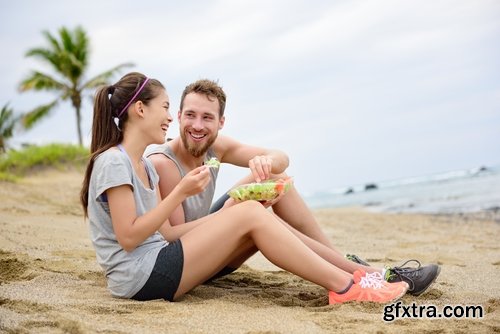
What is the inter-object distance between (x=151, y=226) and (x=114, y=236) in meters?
0.30

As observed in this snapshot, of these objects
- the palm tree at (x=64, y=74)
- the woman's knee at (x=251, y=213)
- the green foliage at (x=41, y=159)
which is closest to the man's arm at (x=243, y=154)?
the woman's knee at (x=251, y=213)

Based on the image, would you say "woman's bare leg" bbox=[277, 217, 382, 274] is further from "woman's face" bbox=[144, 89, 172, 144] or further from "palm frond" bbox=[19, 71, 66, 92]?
"palm frond" bbox=[19, 71, 66, 92]

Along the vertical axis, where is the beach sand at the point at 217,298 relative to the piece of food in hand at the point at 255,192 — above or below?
below

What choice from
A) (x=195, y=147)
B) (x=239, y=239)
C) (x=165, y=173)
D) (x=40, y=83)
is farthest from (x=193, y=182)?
(x=40, y=83)

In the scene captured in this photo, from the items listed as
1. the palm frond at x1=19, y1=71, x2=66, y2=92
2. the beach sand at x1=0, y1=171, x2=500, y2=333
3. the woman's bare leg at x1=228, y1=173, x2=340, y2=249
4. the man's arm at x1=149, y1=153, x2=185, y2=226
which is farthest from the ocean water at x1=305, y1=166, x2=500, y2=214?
the palm frond at x1=19, y1=71, x2=66, y2=92

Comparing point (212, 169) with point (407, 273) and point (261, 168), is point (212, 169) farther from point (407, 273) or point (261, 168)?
point (407, 273)

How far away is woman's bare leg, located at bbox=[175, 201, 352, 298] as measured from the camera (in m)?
3.15

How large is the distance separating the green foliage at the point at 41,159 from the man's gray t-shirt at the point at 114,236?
15.2 meters

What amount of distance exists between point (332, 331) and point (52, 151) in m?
17.6

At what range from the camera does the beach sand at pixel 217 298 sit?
2.71 m

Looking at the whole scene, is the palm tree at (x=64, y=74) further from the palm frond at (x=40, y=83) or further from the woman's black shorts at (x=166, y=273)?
the woman's black shorts at (x=166, y=273)

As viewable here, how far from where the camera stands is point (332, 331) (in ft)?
8.81

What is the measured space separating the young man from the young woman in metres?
0.35

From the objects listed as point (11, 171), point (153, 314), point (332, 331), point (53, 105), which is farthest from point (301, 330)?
point (53, 105)
